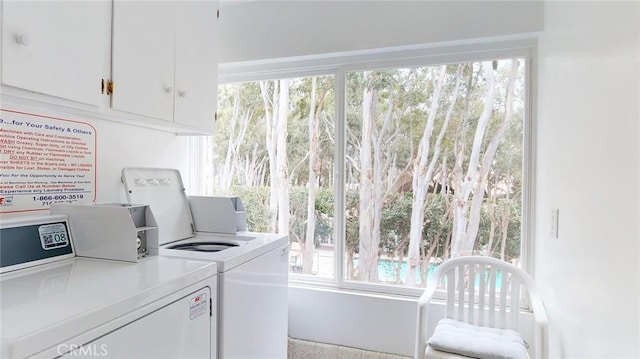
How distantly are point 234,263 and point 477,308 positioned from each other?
1.40m

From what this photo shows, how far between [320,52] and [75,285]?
1.79 metres

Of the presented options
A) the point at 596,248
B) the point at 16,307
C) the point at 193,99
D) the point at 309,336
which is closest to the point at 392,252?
the point at 309,336

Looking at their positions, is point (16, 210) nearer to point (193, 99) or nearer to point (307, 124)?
point (193, 99)

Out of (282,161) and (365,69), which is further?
(282,161)

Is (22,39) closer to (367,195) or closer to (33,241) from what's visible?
(33,241)

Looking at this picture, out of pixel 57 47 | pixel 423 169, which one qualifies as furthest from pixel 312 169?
pixel 57 47

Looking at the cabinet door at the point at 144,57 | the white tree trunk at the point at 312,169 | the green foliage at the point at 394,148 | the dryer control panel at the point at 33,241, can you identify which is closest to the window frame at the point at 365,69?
the green foliage at the point at 394,148

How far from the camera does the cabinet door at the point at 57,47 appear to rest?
100 cm

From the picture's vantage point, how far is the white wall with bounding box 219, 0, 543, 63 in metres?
1.88

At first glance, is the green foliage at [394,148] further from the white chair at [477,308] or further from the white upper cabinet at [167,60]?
the white upper cabinet at [167,60]

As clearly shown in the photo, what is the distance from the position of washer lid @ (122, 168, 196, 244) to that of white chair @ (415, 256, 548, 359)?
4.36 feet

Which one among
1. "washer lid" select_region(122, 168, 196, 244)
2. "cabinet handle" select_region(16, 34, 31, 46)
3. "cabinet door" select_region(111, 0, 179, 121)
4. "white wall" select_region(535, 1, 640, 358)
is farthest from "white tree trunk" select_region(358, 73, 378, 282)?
"cabinet handle" select_region(16, 34, 31, 46)

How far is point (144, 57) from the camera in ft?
4.83

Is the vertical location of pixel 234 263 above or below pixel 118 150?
below
